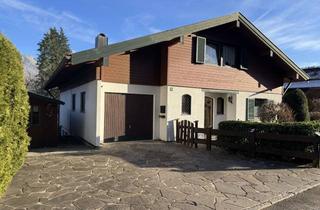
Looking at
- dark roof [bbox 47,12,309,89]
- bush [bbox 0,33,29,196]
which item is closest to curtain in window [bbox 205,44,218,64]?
dark roof [bbox 47,12,309,89]

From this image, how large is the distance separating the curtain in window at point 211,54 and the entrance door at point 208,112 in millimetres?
2225

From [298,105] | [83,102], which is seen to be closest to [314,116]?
[298,105]

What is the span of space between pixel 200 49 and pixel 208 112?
3.83m

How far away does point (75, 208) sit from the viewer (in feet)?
18.4

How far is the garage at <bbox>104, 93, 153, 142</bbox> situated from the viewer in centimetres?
1379

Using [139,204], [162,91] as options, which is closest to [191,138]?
[162,91]

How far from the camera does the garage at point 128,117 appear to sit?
13789 millimetres

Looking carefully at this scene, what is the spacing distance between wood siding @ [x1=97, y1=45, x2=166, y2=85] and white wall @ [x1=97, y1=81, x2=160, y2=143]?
0.20 meters

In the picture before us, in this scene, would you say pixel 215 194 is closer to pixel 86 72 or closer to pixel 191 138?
pixel 191 138

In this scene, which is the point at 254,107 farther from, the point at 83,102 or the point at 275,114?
the point at 83,102

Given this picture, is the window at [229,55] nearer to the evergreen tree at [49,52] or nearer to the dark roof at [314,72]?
the dark roof at [314,72]

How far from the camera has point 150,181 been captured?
745cm

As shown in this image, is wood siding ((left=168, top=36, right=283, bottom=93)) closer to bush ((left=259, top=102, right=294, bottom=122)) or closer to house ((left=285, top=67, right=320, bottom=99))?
bush ((left=259, top=102, right=294, bottom=122))

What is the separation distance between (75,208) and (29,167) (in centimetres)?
373
